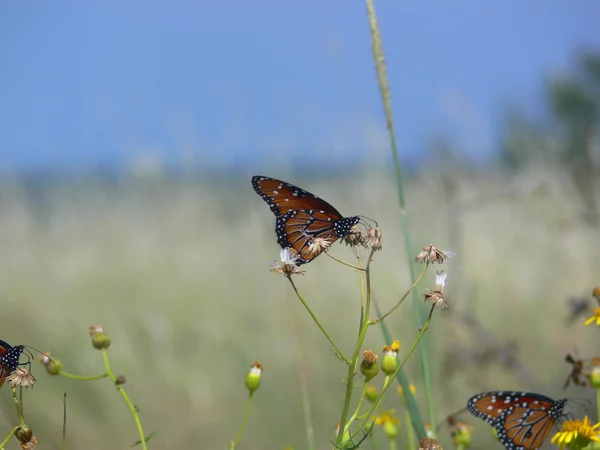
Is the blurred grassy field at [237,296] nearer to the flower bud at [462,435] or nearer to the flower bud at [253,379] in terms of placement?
the flower bud at [462,435]

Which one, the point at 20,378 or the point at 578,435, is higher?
the point at 578,435

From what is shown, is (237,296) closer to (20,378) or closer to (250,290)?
(250,290)

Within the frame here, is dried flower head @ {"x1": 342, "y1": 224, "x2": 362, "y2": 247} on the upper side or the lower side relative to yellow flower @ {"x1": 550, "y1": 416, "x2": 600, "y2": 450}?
upper

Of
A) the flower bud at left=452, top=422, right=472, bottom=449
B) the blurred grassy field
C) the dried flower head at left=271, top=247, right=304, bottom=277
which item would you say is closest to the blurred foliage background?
the blurred grassy field

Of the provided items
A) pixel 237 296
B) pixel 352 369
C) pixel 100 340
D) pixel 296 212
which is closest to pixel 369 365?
pixel 352 369

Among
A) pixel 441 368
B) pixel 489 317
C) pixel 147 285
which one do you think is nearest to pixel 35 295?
pixel 147 285

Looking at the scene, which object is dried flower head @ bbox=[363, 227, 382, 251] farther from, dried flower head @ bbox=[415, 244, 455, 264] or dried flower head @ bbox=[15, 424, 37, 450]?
dried flower head @ bbox=[15, 424, 37, 450]
